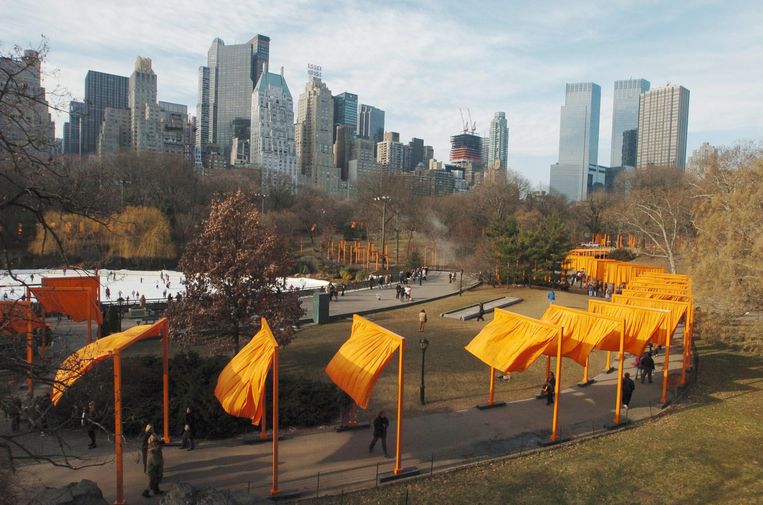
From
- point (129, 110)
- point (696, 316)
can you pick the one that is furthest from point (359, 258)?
point (129, 110)

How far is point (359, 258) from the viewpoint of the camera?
61.7m

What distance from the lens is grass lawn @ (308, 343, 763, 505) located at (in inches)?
384

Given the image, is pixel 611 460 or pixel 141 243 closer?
pixel 611 460

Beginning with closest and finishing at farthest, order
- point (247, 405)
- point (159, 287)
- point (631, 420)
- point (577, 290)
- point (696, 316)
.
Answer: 1. point (247, 405)
2. point (631, 420)
3. point (696, 316)
4. point (159, 287)
5. point (577, 290)

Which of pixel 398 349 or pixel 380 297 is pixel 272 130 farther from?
pixel 398 349

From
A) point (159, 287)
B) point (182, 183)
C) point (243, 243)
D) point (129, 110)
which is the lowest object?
point (159, 287)

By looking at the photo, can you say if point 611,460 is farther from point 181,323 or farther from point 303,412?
point 181,323

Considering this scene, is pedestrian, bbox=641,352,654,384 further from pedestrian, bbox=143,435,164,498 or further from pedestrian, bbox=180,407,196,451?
pedestrian, bbox=143,435,164,498

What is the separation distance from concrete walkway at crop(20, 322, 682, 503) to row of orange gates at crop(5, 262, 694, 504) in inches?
23.2

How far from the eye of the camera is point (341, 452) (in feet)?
38.3

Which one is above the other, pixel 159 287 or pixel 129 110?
pixel 129 110

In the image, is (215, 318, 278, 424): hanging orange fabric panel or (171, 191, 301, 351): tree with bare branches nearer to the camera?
(215, 318, 278, 424): hanging orange fabric panel

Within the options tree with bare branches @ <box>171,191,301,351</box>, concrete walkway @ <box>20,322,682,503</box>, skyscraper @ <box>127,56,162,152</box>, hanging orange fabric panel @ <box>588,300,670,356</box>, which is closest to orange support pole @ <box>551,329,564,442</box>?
concrete walkway @ <box>20,322,682,503</box>

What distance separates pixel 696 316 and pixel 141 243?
47.5m
